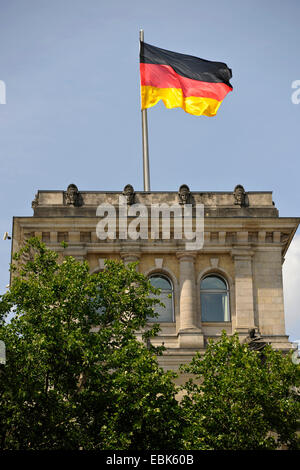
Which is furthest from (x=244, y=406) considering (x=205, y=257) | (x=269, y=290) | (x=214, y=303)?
(x=205, y=257)

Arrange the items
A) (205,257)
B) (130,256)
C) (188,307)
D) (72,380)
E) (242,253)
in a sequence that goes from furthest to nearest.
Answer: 1. (205,257)
2. (242,253)
3. (130,256)
4. (188,307)
5. (72,380)

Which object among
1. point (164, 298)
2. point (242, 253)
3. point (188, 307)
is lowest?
point (188, 307)

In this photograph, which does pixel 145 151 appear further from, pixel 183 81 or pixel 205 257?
pixel 205 257

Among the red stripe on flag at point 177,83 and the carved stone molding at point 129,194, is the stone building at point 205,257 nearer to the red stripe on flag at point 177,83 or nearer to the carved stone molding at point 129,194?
the carved stone molding at point 129,194

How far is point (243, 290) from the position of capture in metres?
47.5

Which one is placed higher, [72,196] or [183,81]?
[183,81]

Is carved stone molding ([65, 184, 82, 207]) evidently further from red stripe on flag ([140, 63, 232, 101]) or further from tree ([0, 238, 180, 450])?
tree ([0, 238, 180, 450])

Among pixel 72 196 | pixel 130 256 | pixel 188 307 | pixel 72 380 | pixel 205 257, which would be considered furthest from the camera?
pixel 72 196

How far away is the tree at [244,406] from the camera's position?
36.8 m

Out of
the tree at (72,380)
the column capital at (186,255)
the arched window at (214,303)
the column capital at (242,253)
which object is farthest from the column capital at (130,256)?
the tree at (72,380)

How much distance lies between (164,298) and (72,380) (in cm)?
1145

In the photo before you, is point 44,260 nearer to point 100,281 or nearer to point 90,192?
point 100,281

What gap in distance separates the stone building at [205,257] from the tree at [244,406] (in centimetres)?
768
